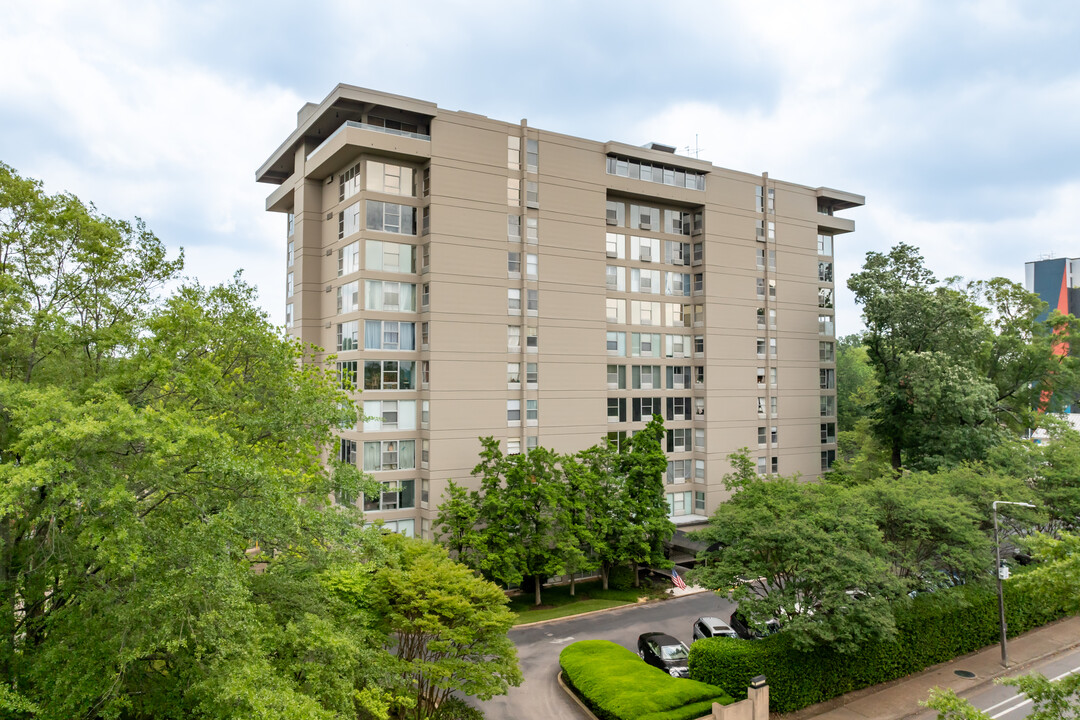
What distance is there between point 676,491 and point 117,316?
1461 inches

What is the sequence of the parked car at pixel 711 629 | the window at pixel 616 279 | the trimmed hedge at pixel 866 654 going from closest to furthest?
the trimmed hedge at pixel 866 654, the parked car at pixel 711 629, the window at pixel 616 279

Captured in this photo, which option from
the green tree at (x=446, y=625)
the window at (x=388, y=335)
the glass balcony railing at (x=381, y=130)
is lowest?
the green tree at (x=446, y=625)

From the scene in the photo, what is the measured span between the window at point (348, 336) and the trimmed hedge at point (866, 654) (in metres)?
22.7

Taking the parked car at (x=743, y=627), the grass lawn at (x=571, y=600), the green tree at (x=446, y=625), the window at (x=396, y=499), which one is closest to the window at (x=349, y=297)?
the window at (x=396, y=499)

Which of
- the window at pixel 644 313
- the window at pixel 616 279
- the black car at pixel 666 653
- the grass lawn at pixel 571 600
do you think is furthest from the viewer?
the window at pixel 644 313

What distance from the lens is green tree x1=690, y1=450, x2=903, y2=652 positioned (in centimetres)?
2152

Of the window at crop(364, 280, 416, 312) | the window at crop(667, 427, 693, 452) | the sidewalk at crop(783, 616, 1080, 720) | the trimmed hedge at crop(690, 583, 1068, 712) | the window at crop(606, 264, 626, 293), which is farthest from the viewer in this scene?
the window at crop(667, 427, 693, 452)

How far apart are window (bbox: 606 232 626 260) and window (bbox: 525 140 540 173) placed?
7.48 m

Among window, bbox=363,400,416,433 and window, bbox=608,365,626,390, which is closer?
window, bbox=363,400,416,433

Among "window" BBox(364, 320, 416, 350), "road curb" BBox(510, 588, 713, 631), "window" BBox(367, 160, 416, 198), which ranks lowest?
"road curb" BBox(510, 588, 713, 631)

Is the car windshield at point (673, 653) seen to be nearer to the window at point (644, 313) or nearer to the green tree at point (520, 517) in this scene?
the green tree at point (520, 517)

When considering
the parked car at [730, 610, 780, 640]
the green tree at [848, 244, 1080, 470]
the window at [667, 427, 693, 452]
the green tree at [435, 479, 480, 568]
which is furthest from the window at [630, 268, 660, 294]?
the parked car at [730, 610, 780, 640]

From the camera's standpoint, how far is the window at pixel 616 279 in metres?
43.8

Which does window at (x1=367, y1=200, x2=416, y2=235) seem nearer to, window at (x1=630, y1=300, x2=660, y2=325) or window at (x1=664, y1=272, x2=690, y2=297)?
window at (x1=630, y1=300, x2=660, y2=325)
